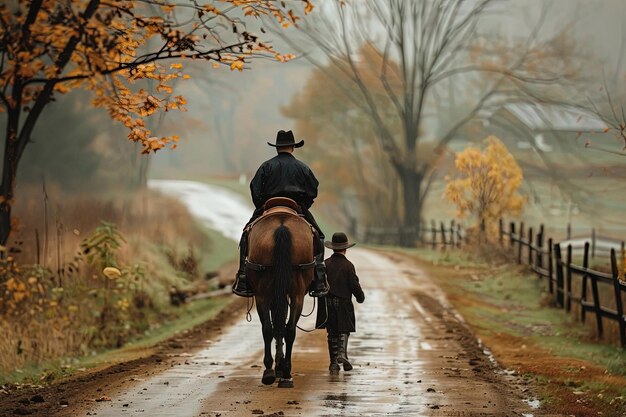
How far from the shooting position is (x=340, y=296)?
1420cm

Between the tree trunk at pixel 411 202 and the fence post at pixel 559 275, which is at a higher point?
the tree trunk at pixel 411 202

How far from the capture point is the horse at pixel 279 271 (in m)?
12.2

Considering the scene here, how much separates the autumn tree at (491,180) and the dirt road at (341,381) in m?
20.1

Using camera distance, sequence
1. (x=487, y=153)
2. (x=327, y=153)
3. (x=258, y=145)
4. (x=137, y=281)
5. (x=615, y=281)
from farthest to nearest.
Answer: (x=258, y=145), (x=327, y=153), (x=487, y=153), (x=137, y=281), (x=615, y=281)

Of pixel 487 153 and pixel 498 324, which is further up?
pixel 487 153

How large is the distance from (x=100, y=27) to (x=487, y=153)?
3250 cm

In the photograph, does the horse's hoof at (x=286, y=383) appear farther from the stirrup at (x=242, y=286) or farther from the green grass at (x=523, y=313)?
the green grass at (x=523, y=313)

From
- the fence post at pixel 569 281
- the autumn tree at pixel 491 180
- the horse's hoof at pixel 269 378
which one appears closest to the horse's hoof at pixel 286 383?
the horse's hoof at pixel 269 378

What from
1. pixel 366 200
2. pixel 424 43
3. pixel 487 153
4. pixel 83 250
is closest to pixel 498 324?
pixel 83 250

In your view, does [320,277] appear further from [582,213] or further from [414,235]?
[582,213]

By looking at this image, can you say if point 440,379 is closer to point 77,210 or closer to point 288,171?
point 288,171

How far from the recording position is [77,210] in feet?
75.8

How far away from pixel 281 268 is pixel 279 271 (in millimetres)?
48

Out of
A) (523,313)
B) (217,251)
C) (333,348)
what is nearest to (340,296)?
(333,348)
